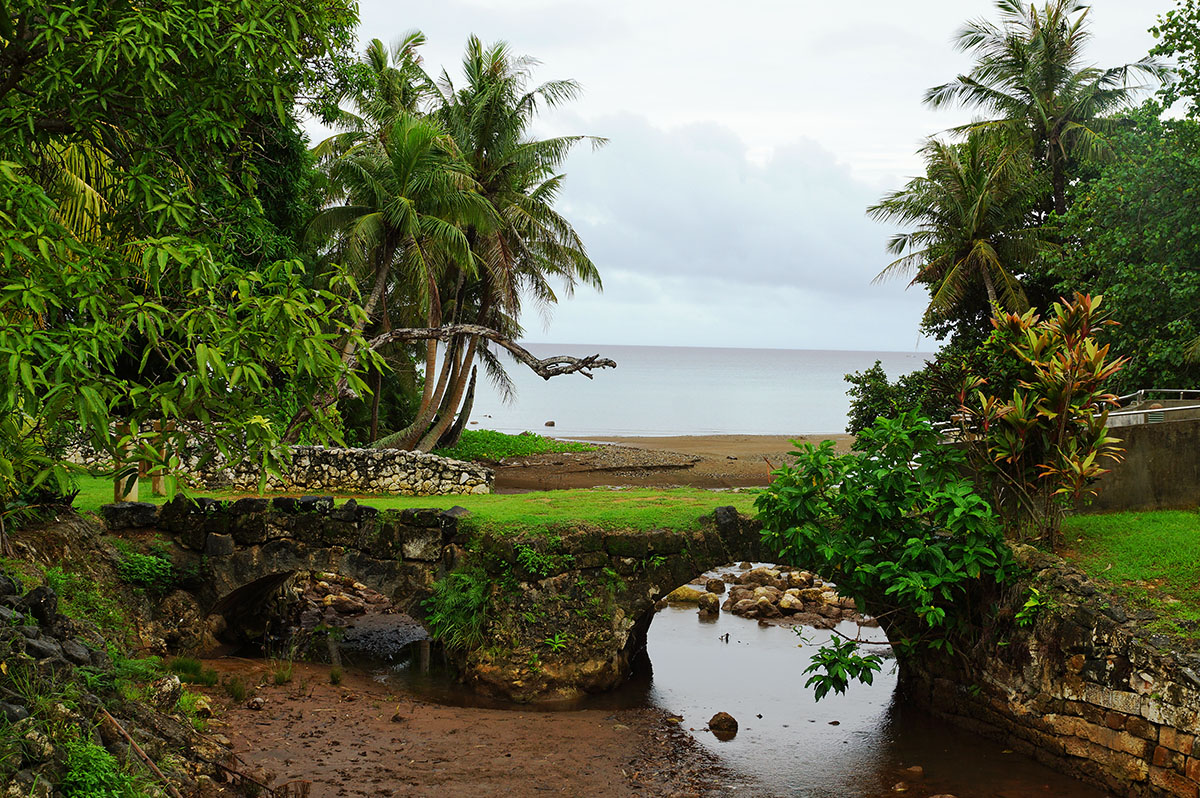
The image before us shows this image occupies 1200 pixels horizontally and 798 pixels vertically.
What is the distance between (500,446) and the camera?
33125 mm

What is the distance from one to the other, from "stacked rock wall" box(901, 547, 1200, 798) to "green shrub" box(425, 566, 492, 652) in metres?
5.79

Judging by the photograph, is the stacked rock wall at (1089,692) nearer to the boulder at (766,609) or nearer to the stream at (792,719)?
the stream at (792,719)

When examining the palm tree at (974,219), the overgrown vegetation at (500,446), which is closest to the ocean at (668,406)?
the overgrown vegetation at (500,446)

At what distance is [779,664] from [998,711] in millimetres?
3962

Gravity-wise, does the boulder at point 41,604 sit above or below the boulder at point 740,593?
above

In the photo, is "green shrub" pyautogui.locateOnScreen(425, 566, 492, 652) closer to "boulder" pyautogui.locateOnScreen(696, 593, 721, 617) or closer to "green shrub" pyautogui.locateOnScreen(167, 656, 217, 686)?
"green shrub" pyautogui.locateOnScreen(167, 656, 217, 686)

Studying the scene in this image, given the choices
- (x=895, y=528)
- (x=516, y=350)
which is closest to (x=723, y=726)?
(x=895, y=528)

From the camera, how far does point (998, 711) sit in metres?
10.1

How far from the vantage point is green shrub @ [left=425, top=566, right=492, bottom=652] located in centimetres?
1156

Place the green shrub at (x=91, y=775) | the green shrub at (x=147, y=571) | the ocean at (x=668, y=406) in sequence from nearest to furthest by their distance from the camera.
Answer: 1. the green shrub at (x=91, y=775)
2. the green shrub at (x=147, y=571)
3. the ocean at (x=668, y=406)

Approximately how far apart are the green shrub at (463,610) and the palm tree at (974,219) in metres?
14.8

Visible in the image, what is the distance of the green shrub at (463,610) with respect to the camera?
Result: 11.6 m

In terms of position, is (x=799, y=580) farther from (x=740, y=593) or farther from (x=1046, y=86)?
(x=1046, y=86)

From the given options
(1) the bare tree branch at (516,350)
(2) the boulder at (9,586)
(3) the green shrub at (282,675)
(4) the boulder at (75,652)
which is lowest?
(3) the green shrub at (282,675)
